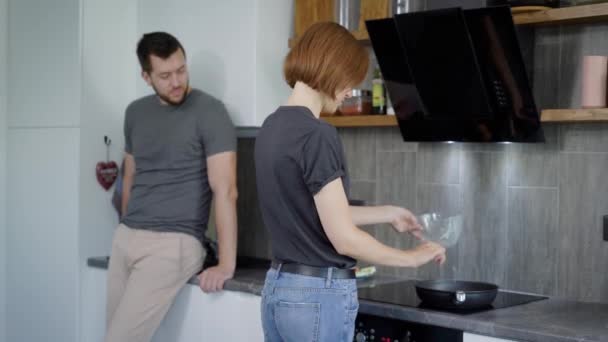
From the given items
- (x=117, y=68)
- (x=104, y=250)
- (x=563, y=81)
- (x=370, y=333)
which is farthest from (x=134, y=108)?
(x=563, y=81)

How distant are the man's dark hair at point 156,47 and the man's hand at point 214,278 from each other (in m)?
0.73

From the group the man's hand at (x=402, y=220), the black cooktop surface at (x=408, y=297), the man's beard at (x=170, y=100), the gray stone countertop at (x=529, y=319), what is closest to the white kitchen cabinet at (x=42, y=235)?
the man's beard at (x=170, y=100)

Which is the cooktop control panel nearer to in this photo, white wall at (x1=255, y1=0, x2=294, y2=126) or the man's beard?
white wall at (x1=255, y1=0, x2=294, y2=126)

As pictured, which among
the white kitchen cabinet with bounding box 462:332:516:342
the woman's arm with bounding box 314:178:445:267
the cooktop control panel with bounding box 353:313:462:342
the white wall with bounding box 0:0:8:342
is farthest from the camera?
the white wall with bounding box 0:0:8:342

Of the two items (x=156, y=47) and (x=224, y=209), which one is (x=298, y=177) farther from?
(x=156, y=47)

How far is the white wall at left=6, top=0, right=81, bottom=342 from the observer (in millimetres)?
3518

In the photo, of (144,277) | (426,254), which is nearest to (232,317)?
(144,277)

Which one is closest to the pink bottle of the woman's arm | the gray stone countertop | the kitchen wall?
the kitchen wall

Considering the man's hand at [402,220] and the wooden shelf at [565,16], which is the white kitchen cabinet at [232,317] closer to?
the man's hand at [402,220]

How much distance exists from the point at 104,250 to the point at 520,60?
6.09 feet

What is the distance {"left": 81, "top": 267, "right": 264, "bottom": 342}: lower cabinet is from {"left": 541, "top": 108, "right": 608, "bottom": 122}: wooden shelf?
42.8 inches

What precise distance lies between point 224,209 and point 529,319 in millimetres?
1167

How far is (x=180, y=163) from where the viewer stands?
3.18 m

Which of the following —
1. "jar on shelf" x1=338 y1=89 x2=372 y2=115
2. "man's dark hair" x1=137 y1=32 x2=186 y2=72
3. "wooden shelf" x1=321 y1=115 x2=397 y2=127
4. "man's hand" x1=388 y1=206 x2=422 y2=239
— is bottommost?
"man's hand" x1=388 y1=206 x2=422 y2=239
